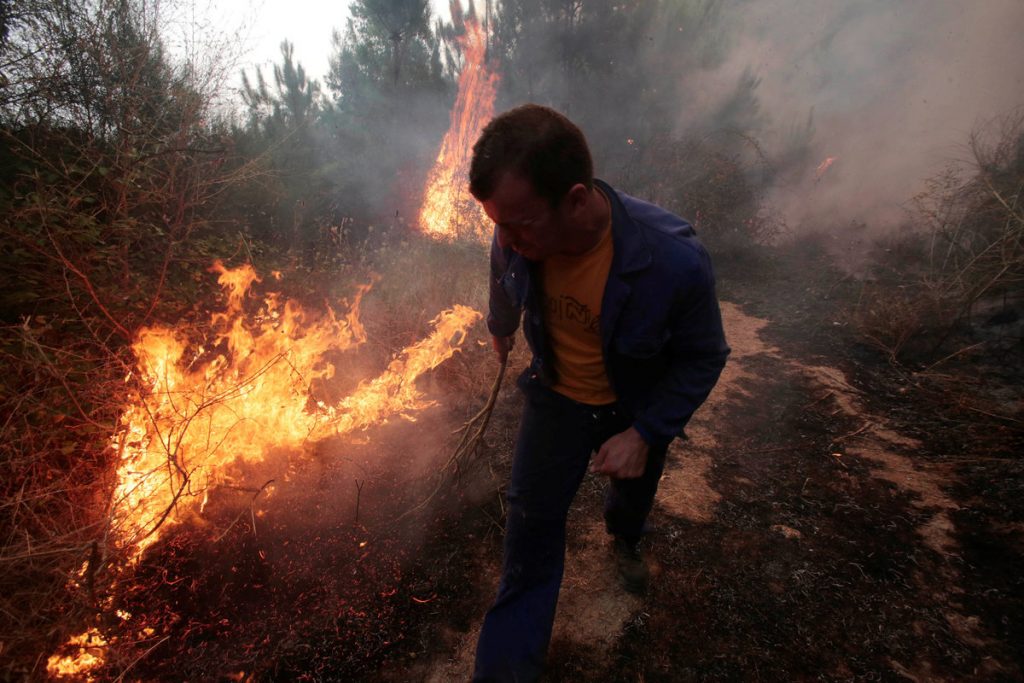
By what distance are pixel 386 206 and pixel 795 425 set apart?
966cm

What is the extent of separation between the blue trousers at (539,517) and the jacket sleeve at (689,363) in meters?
0.30

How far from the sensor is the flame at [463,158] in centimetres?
923

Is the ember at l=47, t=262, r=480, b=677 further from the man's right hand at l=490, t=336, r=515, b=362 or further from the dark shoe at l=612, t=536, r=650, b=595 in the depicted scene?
the dark shoe at l=612, t=536, r=650, b=595

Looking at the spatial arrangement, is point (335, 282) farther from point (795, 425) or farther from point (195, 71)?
point (795, 425)

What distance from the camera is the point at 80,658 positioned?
2.12 meters

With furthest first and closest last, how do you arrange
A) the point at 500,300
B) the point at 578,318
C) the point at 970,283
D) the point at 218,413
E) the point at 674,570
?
the point at 970,283, the point at 218,413, the point at 674,570, the point at 500,300, the point at 578,318

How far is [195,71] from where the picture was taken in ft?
18.9

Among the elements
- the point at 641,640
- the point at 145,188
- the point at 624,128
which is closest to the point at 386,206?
the point at 145,188

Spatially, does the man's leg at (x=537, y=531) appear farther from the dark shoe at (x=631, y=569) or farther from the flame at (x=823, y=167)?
the flame at (x=823, y=167)

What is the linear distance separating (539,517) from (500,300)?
1.08 meters

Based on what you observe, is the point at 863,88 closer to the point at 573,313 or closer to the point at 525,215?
the point at 573,313

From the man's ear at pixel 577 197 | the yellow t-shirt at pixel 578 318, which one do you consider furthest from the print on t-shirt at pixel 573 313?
the man's ear at pixel 577 197

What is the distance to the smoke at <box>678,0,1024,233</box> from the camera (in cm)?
941

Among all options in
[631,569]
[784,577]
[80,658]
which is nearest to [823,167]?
[784,577]
